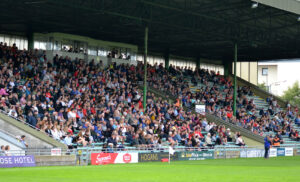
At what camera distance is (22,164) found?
23891mm

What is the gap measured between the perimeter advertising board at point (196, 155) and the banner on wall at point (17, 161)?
36.9 ft

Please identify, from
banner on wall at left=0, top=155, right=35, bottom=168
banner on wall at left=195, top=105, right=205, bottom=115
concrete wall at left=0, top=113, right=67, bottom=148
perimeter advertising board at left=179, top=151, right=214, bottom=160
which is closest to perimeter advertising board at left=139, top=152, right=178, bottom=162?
perimeter advertising board at left=179, top=151, right=214, bottom=160

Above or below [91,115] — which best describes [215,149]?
below

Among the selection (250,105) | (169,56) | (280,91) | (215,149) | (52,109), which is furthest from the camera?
(280,91)

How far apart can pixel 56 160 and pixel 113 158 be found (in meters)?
3.57

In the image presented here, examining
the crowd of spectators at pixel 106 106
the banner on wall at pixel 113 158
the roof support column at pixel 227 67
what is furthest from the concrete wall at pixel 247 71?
the banner on wall at pixel 113 158

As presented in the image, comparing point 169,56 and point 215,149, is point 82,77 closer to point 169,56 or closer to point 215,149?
point 215,149

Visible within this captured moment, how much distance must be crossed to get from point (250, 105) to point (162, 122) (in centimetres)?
1709

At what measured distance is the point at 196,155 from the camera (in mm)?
34000

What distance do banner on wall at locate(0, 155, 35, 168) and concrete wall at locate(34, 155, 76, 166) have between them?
43 cm

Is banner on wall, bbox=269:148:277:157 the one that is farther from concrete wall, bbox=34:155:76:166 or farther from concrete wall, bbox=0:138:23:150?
concrete wall, bbox=0:138:23:150

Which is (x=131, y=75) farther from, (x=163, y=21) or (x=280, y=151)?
(x=280, y=151)

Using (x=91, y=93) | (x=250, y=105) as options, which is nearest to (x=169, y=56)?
(x=250, y=105)

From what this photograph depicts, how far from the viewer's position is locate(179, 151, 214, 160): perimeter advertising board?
33.0m
